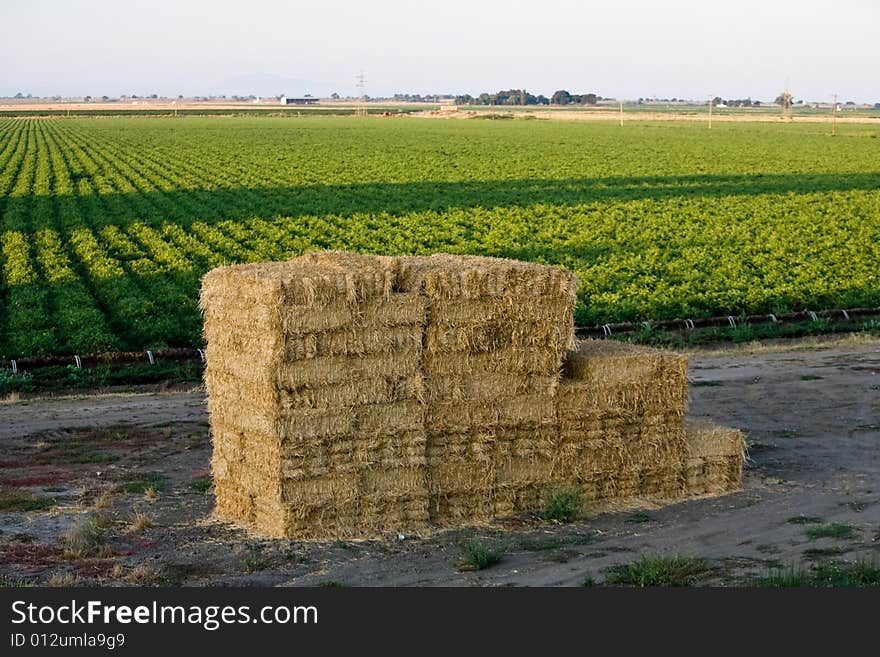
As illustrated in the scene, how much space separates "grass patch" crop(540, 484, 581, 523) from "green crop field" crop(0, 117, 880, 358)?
39.6ft

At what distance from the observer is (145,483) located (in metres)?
14.9

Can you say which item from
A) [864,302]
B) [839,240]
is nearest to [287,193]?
[839,240]

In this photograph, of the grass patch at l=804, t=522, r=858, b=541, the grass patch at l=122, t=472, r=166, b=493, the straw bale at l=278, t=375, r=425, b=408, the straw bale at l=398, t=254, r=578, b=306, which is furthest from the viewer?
the grass patch at l=122, t=472, r=166, b=493

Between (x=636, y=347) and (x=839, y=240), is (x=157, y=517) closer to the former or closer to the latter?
(x=636, y=347)

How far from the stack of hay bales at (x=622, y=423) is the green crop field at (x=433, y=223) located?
11.6 meters

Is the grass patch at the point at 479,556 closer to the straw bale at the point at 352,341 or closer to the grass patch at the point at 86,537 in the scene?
the straw bale at the point at 352,341

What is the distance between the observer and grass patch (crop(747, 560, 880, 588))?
10570 millimetres

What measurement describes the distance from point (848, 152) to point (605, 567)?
81861mm

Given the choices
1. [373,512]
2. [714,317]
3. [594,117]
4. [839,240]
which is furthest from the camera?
[594,117]

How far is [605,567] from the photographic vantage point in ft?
37.9

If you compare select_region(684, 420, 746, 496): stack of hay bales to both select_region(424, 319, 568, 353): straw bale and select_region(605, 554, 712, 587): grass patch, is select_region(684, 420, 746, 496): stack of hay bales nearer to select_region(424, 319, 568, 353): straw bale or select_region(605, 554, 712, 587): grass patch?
select_region(424, 319, 568, 353): straw bale

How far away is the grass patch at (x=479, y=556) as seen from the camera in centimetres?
1165

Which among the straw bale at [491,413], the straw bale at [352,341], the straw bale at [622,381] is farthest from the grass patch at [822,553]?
A: the straw bale at [352,341]

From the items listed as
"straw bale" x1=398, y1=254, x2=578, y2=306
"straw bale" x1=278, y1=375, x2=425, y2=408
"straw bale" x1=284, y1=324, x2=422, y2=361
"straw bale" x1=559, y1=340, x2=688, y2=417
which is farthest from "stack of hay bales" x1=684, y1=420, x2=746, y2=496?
"straw bale" x1=284, y1=324, x2=422, y2=361
